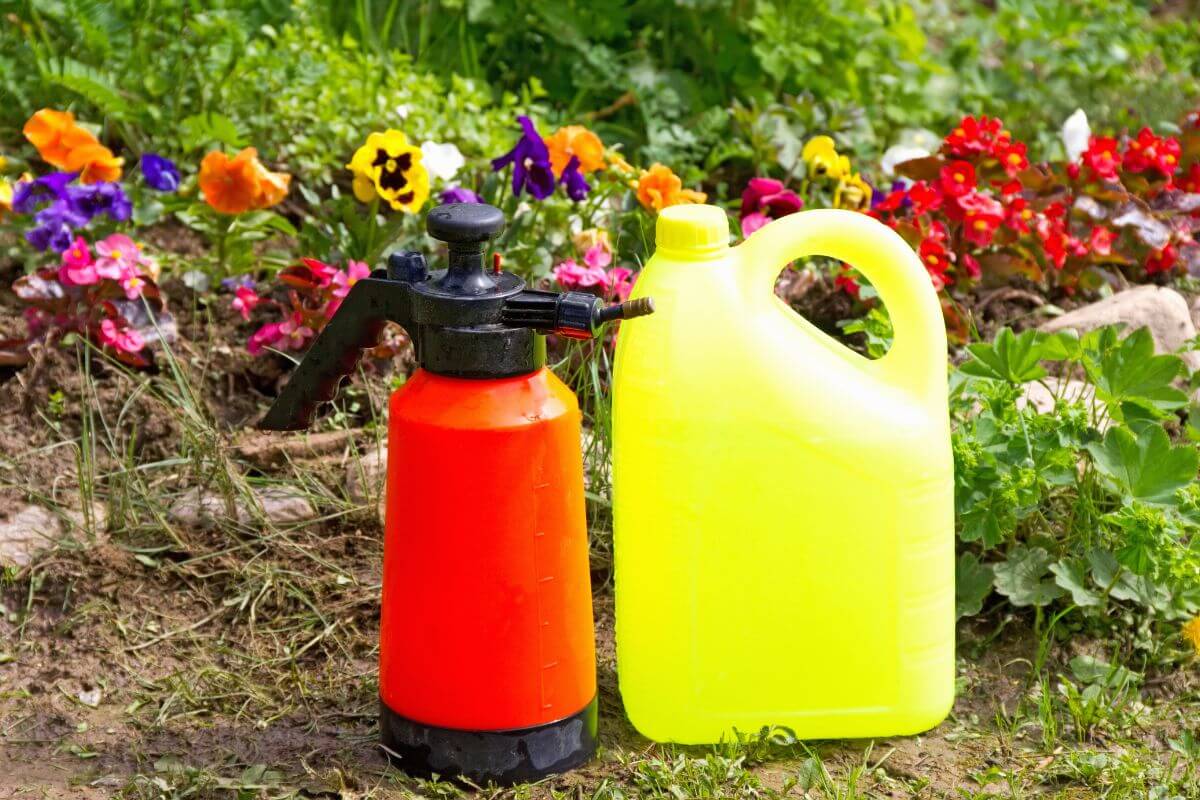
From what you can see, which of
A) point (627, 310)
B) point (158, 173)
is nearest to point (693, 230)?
point (627, 310)

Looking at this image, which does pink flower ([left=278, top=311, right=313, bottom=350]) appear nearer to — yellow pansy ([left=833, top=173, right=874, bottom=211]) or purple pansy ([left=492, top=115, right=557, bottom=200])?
purple pansy ([left=492, top=115, right=557, bottom=200])

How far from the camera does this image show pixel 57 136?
2.97m

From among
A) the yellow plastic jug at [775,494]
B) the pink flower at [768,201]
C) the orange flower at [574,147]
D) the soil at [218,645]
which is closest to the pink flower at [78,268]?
the soil at [218,645]

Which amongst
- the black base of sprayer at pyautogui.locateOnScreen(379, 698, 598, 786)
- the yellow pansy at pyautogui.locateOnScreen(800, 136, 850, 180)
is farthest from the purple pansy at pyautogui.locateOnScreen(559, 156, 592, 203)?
the black base of sprayer at pyautogui.locateOnScreen(379, 698, 598, 786)

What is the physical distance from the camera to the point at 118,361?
9.50ft

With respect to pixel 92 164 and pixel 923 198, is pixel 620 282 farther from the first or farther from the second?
pixel 92 164

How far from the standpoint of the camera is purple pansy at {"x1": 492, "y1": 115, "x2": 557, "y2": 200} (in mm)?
2801

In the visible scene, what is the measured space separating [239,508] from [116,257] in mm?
625

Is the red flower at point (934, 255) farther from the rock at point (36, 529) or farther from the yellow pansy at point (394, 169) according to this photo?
the rock at point (36, 529)

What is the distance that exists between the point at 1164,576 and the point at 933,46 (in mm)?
3046

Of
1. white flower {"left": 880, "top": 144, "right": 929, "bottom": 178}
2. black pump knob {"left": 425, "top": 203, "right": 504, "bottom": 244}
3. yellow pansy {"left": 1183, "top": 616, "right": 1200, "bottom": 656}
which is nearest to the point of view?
black pump knob {"left": 425, "top": 203, "right": 504, "bottom": 244}

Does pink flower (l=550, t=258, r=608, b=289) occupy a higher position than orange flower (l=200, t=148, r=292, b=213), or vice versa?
orange flower (l=200, t=148, r=292, b=213)

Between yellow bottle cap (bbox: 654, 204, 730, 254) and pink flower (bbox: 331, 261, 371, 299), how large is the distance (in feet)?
3.48

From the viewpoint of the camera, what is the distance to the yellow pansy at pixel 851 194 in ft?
10.2
